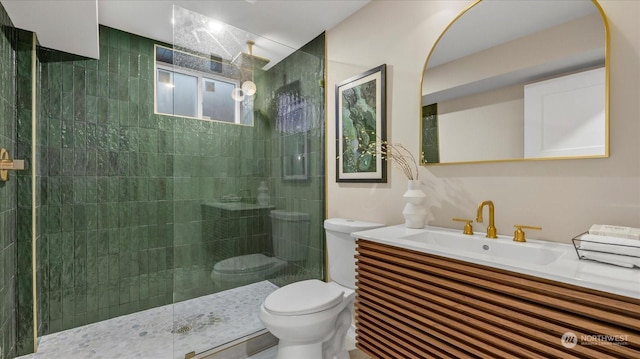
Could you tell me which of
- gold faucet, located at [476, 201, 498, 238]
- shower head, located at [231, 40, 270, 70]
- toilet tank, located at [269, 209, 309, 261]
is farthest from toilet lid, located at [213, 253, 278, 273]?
gold faucet, located at [476, 201, 498, 238]

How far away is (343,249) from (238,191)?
83 centimetres

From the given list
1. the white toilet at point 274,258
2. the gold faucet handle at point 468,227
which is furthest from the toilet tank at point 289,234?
the gold faucet handle at point 468,227

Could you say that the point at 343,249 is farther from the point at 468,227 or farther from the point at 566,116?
the point at 566,116

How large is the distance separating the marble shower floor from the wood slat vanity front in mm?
805

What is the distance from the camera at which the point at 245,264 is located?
1919 millimetres

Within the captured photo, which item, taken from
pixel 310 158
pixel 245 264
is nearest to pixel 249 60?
pixel 310 158

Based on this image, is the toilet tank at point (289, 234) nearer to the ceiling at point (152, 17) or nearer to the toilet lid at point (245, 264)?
the toilet lid at point (245, 264)

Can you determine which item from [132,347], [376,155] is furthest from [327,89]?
[132,347]

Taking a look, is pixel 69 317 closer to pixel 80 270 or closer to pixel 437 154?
pixel 80 270

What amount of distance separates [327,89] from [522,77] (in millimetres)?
1450

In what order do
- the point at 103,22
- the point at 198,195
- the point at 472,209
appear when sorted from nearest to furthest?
the point at 472,209 < the point at 198,195 < the point at 103,22

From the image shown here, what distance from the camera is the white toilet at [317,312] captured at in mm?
1445

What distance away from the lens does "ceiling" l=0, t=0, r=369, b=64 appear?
164 centimetres

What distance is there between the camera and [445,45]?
5.27ft
